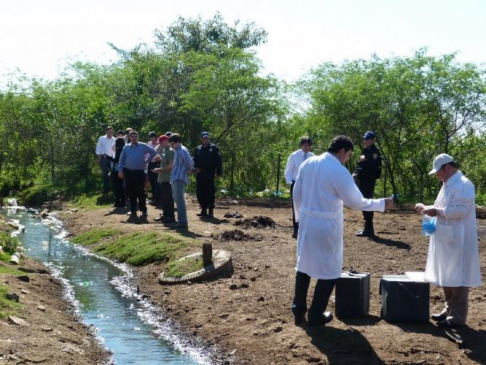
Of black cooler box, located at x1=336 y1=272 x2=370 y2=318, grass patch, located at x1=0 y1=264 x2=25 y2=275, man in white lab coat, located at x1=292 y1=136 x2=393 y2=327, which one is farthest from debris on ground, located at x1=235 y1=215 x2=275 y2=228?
man in white lab coat, located at x1=292 y1=136 x2=393 y2=327

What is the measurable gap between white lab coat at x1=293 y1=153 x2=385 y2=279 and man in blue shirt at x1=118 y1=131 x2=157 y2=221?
10.7m

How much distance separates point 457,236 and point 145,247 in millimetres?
8507

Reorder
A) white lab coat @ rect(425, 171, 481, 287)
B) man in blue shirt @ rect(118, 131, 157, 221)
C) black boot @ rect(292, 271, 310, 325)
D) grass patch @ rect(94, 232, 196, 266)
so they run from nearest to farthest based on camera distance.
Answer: white lab coat @ rect(425, 171, 481, 287) → black boot @ rect(292, 271, 310, 325) → grass patch @ rect(94, 232, 196, 266) → man in blue shirt @ rect(118, 131, 157, 221)

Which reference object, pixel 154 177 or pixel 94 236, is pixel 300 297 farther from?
pixel 154 177

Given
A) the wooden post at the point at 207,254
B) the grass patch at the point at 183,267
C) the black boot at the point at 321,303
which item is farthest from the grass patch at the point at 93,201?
the black boot at the point at 321,303

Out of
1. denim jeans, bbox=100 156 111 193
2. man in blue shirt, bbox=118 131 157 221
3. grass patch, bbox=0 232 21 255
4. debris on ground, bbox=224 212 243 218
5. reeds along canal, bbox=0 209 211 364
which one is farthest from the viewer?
denim jeans, bbox=100 156 111 193

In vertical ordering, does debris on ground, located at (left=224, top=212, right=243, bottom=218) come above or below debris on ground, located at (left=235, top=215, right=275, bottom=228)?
above

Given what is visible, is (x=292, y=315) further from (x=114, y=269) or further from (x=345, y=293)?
(x=114, y=269)

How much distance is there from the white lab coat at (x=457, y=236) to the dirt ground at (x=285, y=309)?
0.56 m

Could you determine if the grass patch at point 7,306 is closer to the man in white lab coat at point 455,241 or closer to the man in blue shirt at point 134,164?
the man in white lab coat at point 455,241

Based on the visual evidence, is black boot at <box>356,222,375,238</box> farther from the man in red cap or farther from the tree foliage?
the tree foliage

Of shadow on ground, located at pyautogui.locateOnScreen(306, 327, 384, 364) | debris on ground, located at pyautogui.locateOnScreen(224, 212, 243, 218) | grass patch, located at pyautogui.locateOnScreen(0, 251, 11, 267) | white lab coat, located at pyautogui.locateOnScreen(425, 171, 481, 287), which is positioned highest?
white lab coat, located at pyautogui.locateOnScreen(425, 171, 481, 287)

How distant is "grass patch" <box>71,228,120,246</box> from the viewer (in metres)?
19.2

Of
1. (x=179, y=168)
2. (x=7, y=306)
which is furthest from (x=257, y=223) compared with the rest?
(x=7, y=306)
